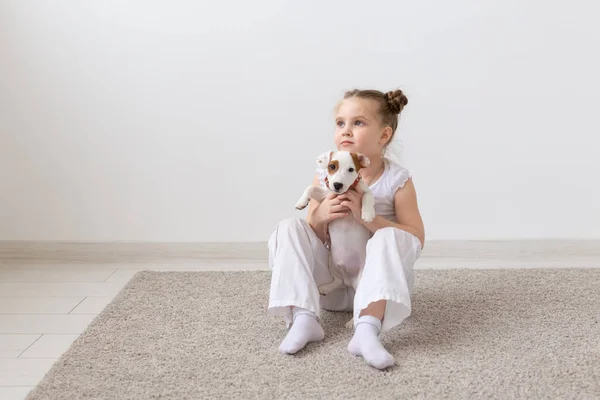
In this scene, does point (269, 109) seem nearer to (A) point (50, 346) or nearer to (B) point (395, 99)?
(B) point (395, 99)

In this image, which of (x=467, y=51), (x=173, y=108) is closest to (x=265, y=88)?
(x=173, y=108)

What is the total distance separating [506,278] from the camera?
1959 mm

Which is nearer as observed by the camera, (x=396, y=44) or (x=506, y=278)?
(x=506, y=278)

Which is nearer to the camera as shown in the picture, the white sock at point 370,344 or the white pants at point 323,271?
the white sock at point 370,344

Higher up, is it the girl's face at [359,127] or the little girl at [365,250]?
the girl's face at [359,127]

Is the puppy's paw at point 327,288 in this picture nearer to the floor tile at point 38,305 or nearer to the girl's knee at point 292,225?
the girl's knee at point 292,225

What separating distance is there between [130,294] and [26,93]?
30.6 inches

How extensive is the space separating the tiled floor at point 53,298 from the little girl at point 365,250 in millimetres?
482

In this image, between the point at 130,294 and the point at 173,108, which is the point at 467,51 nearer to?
the point at 173,108

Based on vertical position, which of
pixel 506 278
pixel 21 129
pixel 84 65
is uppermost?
pixel 84 65

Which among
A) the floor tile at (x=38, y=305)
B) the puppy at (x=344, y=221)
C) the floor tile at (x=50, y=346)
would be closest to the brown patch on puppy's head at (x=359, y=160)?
the puppy at (x=344, y=221)

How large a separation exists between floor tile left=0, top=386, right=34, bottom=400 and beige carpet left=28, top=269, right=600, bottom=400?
0.12ft

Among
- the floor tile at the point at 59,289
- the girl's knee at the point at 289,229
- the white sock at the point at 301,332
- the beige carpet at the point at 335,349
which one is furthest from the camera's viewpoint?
the floor tile at the point at 59,289

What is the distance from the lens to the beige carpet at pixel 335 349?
4.12 ft
